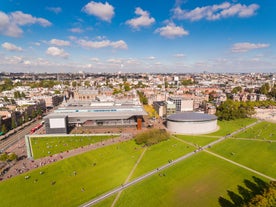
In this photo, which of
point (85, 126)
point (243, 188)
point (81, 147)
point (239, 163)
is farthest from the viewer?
point (85, 126)

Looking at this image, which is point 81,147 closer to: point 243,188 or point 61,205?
point 61,205

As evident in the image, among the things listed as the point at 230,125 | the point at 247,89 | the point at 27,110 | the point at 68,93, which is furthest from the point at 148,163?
the point at 247,89

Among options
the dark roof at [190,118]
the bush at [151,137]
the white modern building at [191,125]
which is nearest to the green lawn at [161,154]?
the bush at [151,137]

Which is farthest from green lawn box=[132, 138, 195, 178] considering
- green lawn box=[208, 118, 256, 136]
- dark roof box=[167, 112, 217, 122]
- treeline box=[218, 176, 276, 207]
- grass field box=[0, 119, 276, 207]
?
green lawn box=[208, 118, 256, 136]

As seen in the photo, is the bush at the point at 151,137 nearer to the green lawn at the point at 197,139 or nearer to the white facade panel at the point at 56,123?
the green lawn at the point at 197,139

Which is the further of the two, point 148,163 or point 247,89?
point 247,89

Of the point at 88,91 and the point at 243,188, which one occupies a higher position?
the point at 88,91

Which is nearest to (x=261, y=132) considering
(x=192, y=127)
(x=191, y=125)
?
(x=192, y=127)
